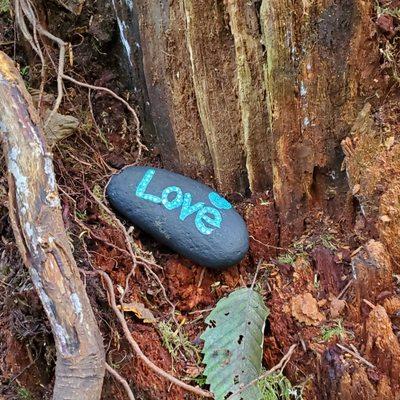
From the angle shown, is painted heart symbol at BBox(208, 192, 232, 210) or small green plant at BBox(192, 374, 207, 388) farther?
painted heart symbol at BBox(208, 192, 232, 210)

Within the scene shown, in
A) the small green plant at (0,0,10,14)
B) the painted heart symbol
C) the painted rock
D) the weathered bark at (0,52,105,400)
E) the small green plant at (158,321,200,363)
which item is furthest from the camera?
the small green plant at (0,0,10,14)

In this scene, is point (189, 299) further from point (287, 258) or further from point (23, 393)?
point (23, 393)

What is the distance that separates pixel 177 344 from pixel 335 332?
0.68m

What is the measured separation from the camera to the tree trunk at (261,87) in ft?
8.28

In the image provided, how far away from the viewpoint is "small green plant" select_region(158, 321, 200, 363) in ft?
7.98

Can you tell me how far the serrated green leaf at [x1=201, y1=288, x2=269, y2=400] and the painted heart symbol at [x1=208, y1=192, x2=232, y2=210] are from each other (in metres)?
0.41

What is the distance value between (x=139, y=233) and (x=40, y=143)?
719 millimetres

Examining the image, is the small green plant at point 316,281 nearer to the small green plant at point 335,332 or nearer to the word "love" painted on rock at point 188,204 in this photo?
the small green plant at point 335,332

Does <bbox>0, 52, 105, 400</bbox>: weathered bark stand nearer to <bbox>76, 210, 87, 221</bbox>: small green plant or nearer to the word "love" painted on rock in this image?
<bbox>76, 210, 87, 221</bbox>: small green plant

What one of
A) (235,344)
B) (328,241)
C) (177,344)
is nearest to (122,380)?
(177,344)

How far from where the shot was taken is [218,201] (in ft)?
8.89

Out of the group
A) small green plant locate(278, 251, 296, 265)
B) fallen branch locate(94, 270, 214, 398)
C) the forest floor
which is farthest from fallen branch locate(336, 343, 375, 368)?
fallen branch locate(94, 270, 214, 398)

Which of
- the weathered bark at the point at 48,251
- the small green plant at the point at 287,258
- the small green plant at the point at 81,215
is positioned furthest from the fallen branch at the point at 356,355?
the small green plant at the point at 81,215

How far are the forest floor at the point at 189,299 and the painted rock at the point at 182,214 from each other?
10cm
